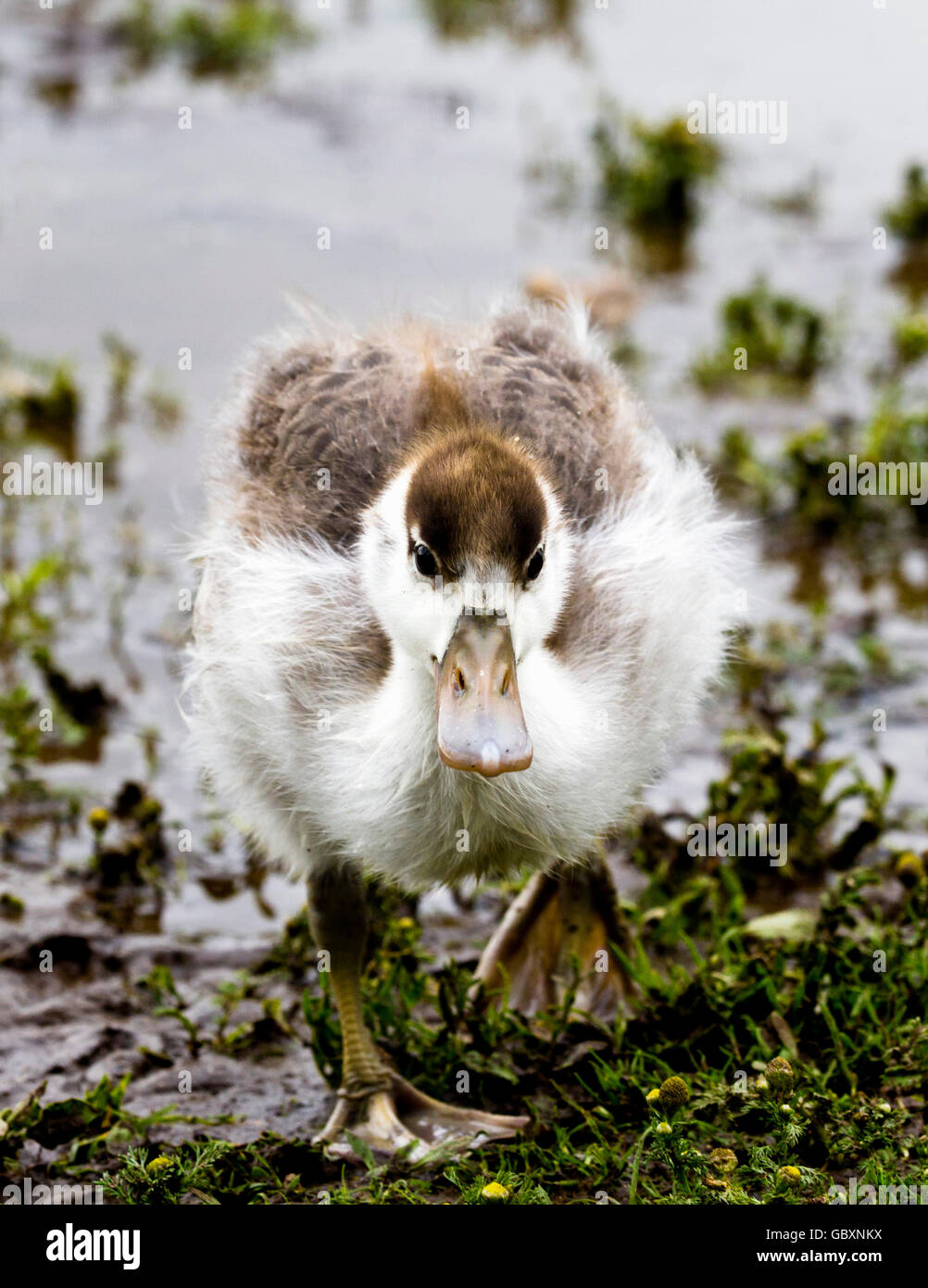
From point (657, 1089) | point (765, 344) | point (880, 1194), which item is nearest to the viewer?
point (880, 1194)

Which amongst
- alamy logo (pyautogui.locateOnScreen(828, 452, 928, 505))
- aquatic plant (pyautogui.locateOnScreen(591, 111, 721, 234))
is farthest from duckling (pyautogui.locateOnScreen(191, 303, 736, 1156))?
aquatic plant (pyautogui.locateOnScreen(591, 111, 721, 234))

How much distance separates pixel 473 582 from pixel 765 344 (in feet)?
19.2

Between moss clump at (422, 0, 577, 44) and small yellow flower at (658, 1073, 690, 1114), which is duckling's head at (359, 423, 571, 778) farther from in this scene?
moss clump at (422, 0, 577, 44)

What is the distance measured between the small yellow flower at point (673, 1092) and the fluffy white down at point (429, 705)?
63 cm

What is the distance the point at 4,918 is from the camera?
543cm

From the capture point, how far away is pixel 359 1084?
468cm

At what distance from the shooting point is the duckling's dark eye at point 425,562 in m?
3.78

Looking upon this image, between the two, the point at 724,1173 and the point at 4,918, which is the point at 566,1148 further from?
the point at 4,918

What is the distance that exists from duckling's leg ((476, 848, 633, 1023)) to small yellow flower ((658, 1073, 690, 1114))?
0.84m

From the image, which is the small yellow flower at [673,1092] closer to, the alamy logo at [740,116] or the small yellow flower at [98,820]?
the small yellow flower at [98,820]

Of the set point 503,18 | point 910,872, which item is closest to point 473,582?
point 910,872

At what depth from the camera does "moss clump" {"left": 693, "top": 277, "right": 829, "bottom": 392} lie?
29.5ft
